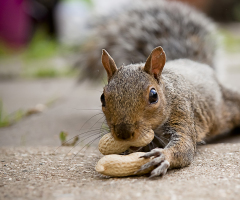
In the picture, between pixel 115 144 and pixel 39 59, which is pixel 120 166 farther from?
pixel 39 59

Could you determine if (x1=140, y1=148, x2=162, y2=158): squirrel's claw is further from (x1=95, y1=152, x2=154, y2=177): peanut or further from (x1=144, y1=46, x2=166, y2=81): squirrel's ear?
(x1=144, y1=46, x2=166, y2=81): squirrel's ear

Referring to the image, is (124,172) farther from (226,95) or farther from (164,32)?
(164,32)

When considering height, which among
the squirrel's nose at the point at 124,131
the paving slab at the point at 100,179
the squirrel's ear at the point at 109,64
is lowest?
the paving slab at the point at 100,179

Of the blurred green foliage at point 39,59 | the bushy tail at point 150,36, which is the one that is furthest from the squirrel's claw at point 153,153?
the blurred green foliage at point 39,59

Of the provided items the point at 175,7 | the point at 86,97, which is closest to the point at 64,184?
the point at 175,7

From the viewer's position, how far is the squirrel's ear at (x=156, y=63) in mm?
2152

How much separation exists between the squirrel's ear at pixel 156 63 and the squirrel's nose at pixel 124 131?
442mm

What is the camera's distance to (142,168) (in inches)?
72.9

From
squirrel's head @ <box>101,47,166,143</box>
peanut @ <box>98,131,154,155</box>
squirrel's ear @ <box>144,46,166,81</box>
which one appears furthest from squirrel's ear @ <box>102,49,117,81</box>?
peanut @ <box>98,131,154,155</box>

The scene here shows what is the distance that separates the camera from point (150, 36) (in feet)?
12.3

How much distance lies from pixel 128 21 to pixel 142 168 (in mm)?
2516

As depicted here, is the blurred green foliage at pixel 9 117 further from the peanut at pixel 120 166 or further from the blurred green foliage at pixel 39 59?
the blurred green foliage at pixel 39 59

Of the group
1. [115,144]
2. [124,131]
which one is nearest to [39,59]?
[115,144]

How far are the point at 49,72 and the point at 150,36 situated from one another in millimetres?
3309
